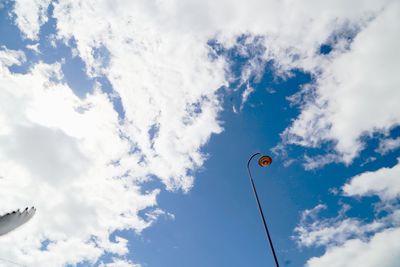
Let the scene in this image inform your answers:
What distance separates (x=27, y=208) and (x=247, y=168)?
14.4 meters

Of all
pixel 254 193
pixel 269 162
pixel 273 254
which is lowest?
pixel 273 254

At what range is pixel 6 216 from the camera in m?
17.2

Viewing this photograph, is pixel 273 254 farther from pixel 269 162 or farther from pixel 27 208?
pixel 27 208

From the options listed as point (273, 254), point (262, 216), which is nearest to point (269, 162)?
point (262, 216)

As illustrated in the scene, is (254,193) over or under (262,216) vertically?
over

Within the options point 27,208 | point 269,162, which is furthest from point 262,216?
point 27,208

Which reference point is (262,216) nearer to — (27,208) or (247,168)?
(247,168)

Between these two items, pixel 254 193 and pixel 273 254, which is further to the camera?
pixel 254 193

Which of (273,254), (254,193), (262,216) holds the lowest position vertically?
(273,254)

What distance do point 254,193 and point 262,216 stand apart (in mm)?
1535

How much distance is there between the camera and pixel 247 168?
17594mm

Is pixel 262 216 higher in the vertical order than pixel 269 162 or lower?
lower

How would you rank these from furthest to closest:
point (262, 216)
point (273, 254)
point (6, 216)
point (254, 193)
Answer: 1. point (6, 216)
2. point (254, 193)
3. point (262, 216)
4. point (273, 254)

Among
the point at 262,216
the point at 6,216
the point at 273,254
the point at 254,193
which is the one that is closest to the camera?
the point at 273,254
